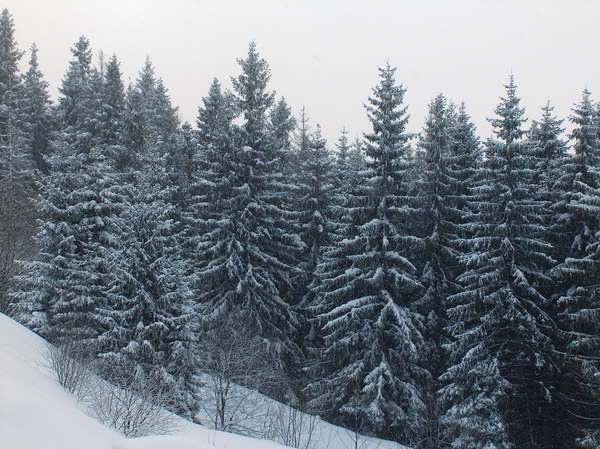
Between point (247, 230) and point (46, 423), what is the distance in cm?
1845

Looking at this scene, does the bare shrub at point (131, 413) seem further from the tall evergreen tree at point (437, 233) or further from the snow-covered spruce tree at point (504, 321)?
the tall evergreen tree at point (437, 233)

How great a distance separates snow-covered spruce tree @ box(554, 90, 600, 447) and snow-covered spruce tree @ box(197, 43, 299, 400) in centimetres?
1320

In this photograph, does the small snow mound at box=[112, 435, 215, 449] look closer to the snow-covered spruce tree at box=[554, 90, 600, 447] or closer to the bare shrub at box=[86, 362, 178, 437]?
the bare shrub at box=[86, 362, 178, 437]

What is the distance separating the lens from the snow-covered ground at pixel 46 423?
5227 mm

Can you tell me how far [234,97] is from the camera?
27.2 m

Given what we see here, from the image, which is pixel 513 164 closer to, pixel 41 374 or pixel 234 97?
pixel 234 97

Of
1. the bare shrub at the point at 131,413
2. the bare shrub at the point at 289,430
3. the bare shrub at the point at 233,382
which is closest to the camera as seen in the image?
the bare shrub at the point at 131,413

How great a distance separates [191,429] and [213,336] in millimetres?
8615

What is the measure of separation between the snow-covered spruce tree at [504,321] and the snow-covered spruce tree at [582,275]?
0.87 metres

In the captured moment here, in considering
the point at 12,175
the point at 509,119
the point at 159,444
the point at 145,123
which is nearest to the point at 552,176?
the point at 509,119

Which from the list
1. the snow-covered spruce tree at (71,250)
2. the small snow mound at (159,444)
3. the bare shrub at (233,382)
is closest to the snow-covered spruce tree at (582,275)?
the bare shrub at (233,382)

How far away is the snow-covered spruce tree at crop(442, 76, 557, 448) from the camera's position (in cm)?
1866

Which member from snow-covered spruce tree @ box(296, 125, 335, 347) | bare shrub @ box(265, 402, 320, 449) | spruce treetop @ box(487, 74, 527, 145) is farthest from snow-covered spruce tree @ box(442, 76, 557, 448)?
snow-covered spruce tree @ box(296, 125, 335, 347)

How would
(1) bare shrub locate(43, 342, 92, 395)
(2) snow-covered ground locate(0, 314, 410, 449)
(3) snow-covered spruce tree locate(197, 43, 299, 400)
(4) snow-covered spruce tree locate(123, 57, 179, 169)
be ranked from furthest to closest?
(4) snow-covered spruce tree locate(123, 57, 179, 169), (3) snow-covered spruce tree locate(197, 43, 299, 400), (1) bare shrub locate(43, 342, 92, 395), (2) snow-covered ground locate(0, 314, 410, 449)
